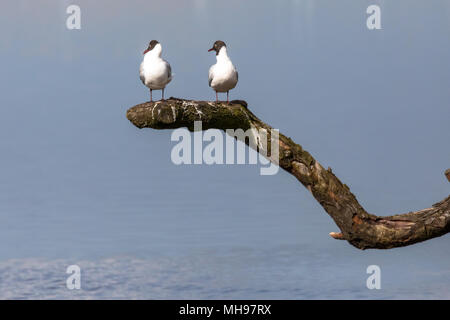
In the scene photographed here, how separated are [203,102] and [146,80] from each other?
1119 mm

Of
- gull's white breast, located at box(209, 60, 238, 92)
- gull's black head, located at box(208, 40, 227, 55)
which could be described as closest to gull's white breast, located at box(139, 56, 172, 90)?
gull's white breast, located at box(209, 60, 238, 92)

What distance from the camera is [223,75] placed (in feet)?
37.0

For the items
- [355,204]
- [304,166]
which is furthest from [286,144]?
[355,204]

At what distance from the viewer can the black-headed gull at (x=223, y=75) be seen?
11.3 meters

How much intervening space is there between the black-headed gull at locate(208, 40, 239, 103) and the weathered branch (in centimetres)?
34

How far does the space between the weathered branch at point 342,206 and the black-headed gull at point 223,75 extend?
34cm

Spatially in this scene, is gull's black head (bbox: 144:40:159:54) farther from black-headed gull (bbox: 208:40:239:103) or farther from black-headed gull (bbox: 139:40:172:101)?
black-headed gull (bbox: 208:40:239:103)

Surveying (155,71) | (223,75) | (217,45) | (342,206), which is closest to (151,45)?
(155,71)

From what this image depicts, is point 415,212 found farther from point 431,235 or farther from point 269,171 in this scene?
point 269,171

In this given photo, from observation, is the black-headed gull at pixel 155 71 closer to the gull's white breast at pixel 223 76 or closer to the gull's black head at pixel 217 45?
the gull's white breast at pixel 223 76

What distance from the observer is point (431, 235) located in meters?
11.2

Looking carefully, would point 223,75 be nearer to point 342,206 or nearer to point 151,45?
point 151,45

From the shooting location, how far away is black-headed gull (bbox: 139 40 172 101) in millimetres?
11195

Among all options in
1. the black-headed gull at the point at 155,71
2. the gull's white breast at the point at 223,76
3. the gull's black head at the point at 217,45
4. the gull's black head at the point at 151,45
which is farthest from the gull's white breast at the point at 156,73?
the gull's black head at the point at 217,45
